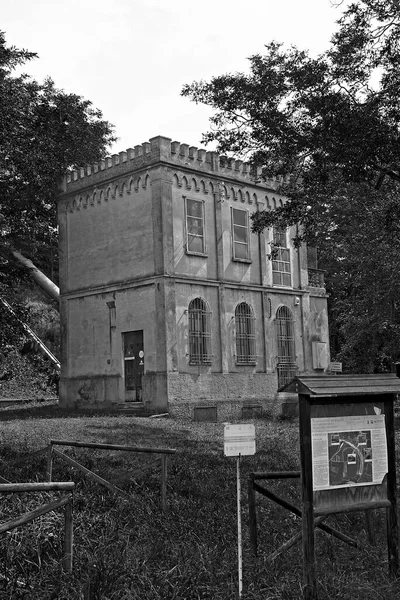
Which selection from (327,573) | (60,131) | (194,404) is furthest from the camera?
(60,131)

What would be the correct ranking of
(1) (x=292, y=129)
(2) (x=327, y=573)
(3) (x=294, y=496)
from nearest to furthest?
1. (2) (x=327, y=573)
2. (3) (x=294, y=496)
3. (1) (x=292, y=129)

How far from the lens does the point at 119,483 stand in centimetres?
1098

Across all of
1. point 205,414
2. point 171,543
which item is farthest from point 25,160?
point 171,543

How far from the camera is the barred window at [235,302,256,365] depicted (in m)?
29.7

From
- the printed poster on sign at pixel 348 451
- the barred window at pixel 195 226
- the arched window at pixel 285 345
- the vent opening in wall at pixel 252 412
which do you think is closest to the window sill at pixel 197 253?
the barred window at pixel 195 226

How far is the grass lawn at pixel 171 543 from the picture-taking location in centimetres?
657

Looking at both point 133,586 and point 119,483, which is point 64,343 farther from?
point 133,586

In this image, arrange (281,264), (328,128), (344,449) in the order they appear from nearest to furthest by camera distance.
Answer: (344,449) < (328,128) < (281,264)

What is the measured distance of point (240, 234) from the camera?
3039cm

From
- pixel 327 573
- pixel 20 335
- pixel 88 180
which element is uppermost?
pixel 88 180

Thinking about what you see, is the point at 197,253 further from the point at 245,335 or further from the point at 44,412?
the point at 44,412

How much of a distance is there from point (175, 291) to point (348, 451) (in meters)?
20.4

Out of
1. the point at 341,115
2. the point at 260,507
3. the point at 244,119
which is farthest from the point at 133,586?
the point at 244,119

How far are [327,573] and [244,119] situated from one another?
476 inches
